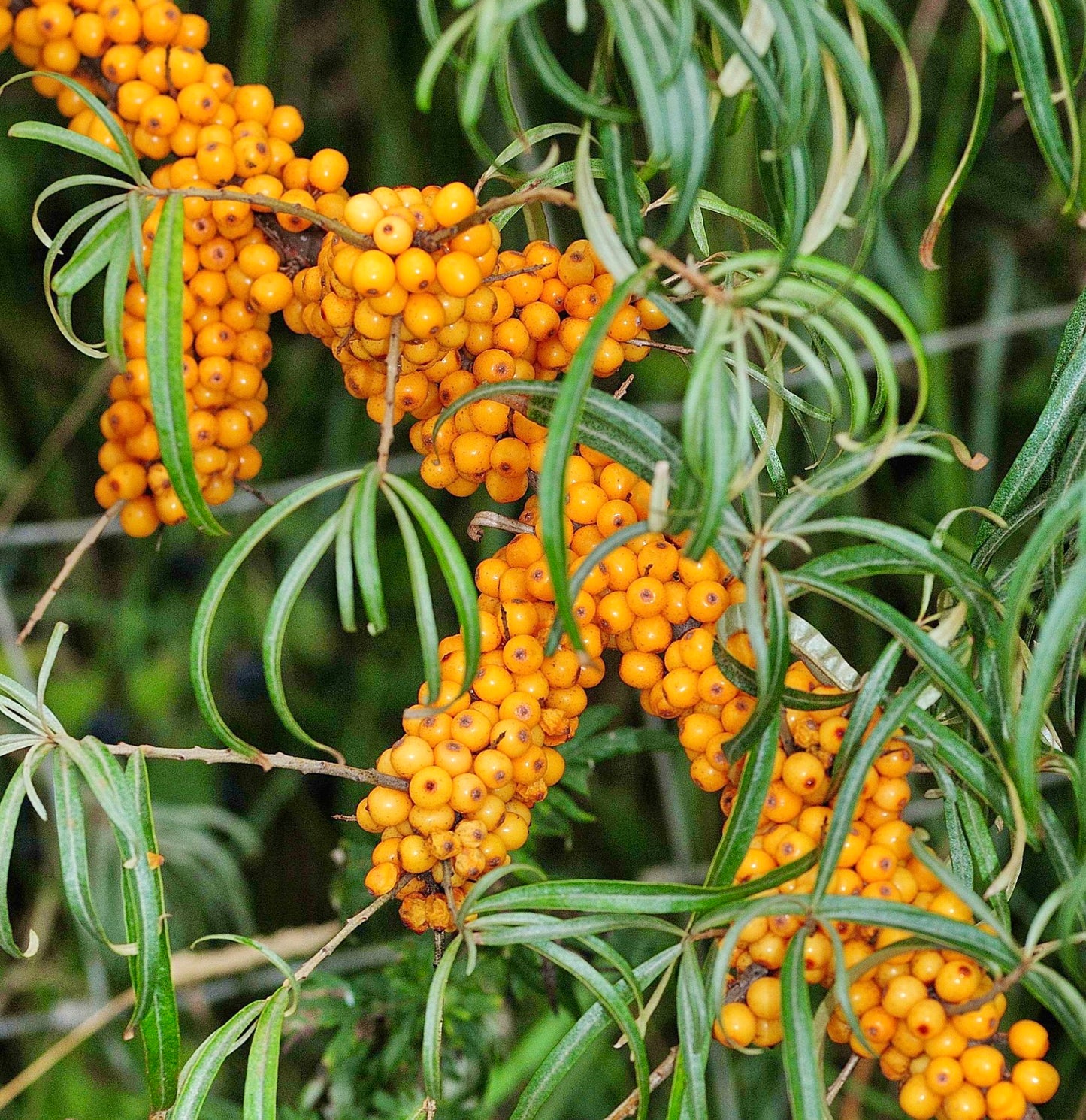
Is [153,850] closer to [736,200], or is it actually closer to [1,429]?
[736,200]

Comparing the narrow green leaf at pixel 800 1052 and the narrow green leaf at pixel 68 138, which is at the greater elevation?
the narrow green leaf at pixel 68 138

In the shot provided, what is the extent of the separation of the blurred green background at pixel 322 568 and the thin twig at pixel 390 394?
0.77 meters

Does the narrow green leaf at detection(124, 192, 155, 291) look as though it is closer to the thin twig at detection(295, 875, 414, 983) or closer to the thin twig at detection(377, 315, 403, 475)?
the thin twig at detection(377, 315, 403, 475)

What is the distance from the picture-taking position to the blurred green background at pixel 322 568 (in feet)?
4.76

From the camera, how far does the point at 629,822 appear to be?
5.59 ft

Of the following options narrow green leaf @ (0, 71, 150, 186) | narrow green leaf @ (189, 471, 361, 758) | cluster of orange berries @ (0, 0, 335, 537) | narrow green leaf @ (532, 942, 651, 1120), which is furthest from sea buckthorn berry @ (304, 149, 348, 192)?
narrow green leaf @ (532, 942, 651, 1120)

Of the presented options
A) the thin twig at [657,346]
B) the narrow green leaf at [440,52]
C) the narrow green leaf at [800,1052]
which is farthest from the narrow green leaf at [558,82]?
the narrow green leaf at [800,1052]

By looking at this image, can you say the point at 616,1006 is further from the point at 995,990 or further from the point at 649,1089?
the point at 995,990

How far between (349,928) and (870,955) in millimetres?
232

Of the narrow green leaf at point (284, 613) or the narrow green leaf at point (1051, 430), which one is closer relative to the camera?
the narrow green leaf at point (284, 613)

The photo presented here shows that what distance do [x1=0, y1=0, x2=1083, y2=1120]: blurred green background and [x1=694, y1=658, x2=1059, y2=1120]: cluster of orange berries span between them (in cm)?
71

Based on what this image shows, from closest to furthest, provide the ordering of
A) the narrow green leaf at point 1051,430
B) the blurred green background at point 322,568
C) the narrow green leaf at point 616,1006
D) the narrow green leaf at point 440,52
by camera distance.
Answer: the narrow green leaf at point 440,52 < the narrow green leaf at point 616,1006 < the narrow green leaf at point 1051,430 < the blurred green background at point 322,568

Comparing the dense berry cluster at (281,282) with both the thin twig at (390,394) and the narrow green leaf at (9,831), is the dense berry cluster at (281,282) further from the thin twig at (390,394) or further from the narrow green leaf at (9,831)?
the narrow green leaf at (9,831)

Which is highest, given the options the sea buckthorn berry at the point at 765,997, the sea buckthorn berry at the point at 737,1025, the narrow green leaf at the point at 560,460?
the narrow green leaf at the point at 560,460
